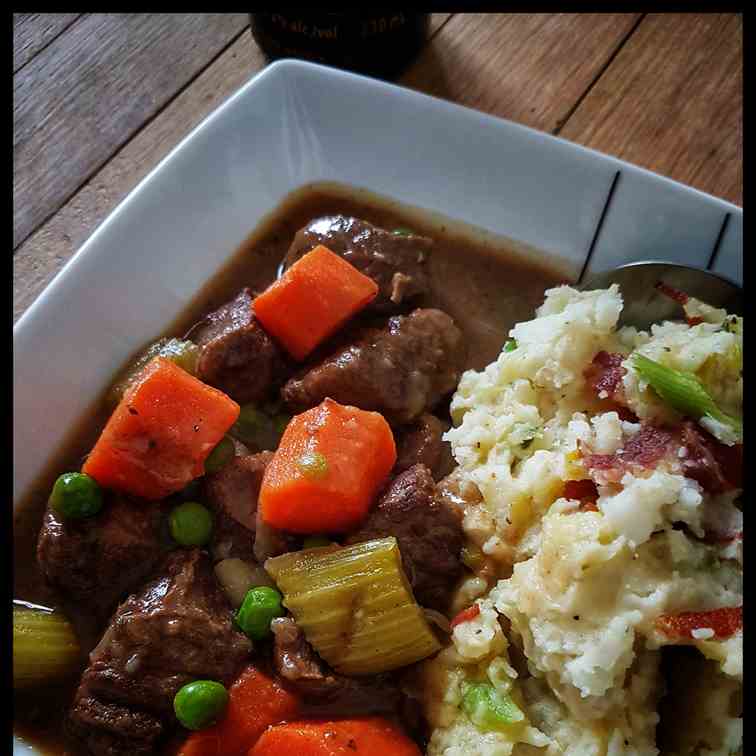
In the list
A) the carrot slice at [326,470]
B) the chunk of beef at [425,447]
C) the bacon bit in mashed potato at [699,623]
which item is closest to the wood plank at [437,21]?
the chunk of beef at [425,447]

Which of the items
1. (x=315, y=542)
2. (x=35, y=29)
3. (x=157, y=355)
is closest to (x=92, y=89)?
(x=35, y=29)

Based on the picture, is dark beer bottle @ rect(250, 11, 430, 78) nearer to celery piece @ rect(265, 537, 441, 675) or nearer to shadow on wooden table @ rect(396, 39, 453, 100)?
shadow on wooden table @ rect(396, 39, 453, 100)


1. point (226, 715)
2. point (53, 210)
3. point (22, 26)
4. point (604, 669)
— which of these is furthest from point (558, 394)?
point (22, 26)

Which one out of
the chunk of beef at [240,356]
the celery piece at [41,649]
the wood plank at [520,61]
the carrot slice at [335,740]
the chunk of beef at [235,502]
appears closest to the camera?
the carrot slice at [335,740]

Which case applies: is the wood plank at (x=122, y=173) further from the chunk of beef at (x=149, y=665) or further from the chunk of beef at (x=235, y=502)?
the chunk of beef at (x=149, y=665)

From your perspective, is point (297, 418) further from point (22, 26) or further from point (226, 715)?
point (22, 26)

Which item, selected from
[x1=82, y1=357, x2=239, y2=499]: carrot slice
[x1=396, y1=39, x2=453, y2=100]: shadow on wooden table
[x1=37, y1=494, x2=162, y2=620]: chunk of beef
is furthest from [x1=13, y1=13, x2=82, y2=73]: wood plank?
[x1=37, y1=494, x2=162, y2=620]: chunk of beef
